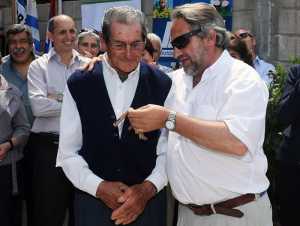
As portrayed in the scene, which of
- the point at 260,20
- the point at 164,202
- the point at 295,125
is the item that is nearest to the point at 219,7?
the point at 260,20

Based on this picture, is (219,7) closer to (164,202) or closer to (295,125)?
(295,125)

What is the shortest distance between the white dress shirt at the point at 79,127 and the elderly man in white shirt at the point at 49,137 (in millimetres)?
1482

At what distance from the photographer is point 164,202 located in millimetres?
2793

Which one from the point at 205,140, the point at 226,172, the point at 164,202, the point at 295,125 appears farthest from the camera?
the point at 295,125

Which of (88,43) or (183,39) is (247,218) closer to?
(183,39)

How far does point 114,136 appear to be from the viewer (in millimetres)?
2547

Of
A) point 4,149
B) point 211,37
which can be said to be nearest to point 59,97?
point 4,149

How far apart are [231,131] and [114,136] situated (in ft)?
1.93

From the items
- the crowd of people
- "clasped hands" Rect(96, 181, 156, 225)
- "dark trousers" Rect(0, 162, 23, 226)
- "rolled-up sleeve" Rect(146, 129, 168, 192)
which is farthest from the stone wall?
"clasped hands" Rect(96, 181, 156, 225)

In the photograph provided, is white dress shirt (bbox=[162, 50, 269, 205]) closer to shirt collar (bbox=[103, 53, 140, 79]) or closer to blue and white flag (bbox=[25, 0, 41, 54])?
shirt collar (bbox=[103, 53, 140, 79])

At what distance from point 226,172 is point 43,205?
2267 millimetres

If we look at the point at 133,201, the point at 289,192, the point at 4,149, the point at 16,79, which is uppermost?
the point at 16,79

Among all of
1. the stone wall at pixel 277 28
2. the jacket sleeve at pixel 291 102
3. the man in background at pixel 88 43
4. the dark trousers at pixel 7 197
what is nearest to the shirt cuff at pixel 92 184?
the jacket sleeve at pixel 291 102

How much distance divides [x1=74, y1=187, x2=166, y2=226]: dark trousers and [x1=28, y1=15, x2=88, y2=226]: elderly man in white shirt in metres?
1.52
